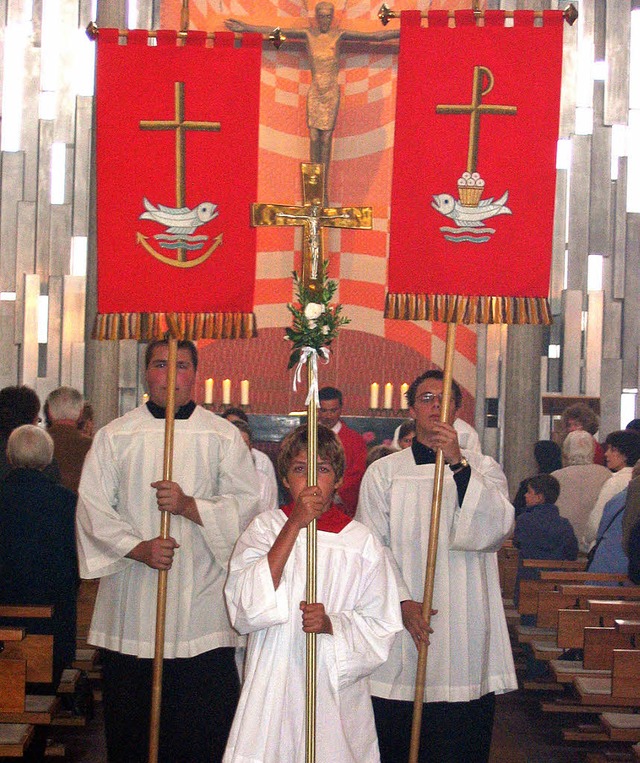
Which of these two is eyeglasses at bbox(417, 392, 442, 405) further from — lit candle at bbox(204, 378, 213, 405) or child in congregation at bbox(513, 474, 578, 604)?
lit candle at bbox(204, 378, 213, 405)

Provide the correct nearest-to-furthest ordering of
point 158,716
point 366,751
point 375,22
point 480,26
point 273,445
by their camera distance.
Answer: point 366,751 → point 158,716 → point 480,26 → point 273,445 → point 375,22

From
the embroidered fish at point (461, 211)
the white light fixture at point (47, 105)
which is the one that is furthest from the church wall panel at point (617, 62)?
the embroidered fish at point (461, 211)

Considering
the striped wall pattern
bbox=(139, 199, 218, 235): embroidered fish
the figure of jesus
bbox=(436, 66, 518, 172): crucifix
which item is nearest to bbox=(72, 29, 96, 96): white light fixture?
the striped wall pattern

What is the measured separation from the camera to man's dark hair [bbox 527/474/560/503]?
7.39 m

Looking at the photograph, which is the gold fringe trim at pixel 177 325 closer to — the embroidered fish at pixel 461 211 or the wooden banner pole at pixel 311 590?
the embroidered fish at pixel 461 211

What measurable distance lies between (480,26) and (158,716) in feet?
9.16

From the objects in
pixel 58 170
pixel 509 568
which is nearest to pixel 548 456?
pixel 509 568

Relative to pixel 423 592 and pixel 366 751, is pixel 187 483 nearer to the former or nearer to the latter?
pixel 423 592

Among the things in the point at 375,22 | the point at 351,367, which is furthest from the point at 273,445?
the point at 375,22

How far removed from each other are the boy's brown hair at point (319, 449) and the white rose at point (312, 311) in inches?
13.8

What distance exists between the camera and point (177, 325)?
4875 millimetres

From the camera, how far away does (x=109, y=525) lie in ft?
15.5

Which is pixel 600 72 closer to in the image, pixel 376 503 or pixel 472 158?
pixel 472 158

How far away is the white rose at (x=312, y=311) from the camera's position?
4.04 meters
